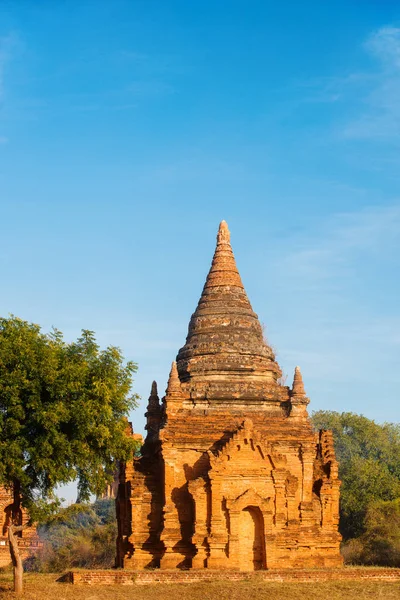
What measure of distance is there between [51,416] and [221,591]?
21.9 feet

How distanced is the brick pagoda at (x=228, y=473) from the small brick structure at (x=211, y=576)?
253cm

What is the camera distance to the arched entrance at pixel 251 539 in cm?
3103

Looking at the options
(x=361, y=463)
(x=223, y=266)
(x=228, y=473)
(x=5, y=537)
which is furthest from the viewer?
(x=361, y=463)

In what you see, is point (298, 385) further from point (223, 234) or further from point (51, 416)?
point (51, 416)

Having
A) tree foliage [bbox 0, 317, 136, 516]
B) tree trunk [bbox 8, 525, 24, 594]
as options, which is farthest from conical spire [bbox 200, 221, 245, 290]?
tree trunk [bbox 8, 525, 24, 594]

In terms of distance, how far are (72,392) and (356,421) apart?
2052 inches

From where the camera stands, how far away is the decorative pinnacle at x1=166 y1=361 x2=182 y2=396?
110ft

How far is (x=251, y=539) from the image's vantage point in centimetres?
3142

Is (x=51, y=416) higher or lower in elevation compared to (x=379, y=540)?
higher

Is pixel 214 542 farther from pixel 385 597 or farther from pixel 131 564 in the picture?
pixel 385 597

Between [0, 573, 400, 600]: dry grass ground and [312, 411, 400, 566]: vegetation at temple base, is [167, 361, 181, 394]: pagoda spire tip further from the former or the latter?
[312, 411, 400, 566]: vegetation at temple base

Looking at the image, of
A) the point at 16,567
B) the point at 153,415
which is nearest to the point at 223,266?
the point at 153,415

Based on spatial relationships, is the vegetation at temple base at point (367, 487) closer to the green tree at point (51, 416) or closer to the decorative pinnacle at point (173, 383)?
the decorative pinnacle at point (173, 383)

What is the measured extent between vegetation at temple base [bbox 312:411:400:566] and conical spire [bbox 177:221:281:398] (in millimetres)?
13182
